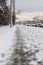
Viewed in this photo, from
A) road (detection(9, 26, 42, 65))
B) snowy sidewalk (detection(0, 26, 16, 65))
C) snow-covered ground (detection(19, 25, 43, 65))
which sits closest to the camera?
road (detection(9, 26, 42, 65))

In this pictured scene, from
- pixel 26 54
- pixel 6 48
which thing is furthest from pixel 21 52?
pixel 6 48

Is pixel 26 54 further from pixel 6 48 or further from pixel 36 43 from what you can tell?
pixel 36 43

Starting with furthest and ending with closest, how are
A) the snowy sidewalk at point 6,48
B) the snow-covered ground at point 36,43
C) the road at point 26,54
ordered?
the snow-covered ground at point 36,43
the snowy sidewalk at point 6,48
the road at point 26,54

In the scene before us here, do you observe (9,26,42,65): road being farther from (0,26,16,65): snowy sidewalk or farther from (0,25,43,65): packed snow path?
(0,26,16,65): snowy sidewalk

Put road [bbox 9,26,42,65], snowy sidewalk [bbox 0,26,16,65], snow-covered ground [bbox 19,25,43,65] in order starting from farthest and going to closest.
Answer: snow-covered ground [bbox 19,25,43,65]
snowy sidewalk [bbox 0,26,16,65]
road [bbox 9,26,42,65]

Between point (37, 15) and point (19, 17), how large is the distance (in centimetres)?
2351

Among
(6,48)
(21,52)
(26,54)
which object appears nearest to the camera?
(26,54)

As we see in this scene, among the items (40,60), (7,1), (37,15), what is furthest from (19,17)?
(40,60)

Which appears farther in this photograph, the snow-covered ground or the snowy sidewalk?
the snow-covered ground

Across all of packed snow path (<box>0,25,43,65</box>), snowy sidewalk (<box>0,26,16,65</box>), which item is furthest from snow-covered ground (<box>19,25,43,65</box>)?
snowy sidewalk (<box>0,26,16,65</box>)

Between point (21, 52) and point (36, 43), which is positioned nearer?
point (21, 52)

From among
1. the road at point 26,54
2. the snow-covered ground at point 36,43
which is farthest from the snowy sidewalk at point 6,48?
the snow-covered ground at point 36,43

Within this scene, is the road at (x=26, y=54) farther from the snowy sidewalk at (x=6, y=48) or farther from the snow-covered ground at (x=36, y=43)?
the snowy sidewalk at (x=6, y=48)

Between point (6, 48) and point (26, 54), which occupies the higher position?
point (26, 54)
